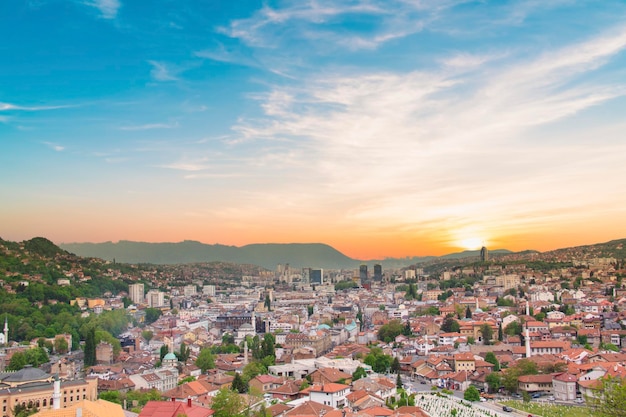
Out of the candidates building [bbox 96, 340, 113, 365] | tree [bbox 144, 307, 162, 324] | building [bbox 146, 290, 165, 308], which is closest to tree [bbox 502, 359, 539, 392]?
building [bbox 96, 340, 113, 365]

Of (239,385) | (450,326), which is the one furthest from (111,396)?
(450,326)

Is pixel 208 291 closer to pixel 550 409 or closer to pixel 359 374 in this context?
pixel 359 374

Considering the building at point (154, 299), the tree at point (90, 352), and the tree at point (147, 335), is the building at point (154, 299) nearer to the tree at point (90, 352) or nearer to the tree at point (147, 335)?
the tree at point (147, 335)

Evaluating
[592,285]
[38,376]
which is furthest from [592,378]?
[592,285]

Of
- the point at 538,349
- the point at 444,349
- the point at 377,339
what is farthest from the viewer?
the point at 377,339

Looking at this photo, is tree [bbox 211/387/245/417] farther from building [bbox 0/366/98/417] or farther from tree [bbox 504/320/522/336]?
tree [bbox 504/320/522/336]

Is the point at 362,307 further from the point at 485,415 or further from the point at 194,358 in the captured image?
the point at 485,415
